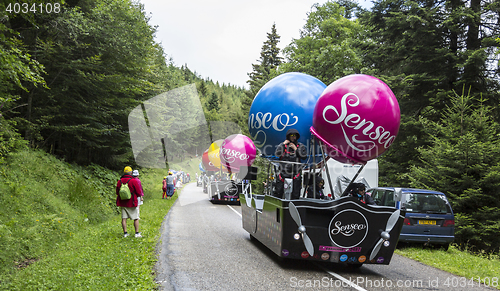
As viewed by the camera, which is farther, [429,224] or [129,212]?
[429,224]

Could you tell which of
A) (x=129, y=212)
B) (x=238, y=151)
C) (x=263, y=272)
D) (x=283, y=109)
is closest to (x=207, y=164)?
(x=238, y=151)

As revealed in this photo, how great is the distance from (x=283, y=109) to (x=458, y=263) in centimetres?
539

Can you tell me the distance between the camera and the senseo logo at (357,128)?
564cm

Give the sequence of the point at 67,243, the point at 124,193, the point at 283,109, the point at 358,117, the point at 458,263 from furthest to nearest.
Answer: the point at 124,193 → the point at 67,243 → the point at 458,263 → the point at 283,109 → the point at 358,117

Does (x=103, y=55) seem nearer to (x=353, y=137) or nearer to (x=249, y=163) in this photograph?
(x=249, y=163)

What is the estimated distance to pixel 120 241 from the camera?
8336mm

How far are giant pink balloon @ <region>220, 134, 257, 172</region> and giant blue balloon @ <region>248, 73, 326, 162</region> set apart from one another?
10.3 metres

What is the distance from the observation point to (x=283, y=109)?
7.18m

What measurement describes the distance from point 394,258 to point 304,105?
4.35 m

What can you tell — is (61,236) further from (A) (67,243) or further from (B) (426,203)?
(B) (426,203)

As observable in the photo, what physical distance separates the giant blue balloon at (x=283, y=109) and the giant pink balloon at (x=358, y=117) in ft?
3.28

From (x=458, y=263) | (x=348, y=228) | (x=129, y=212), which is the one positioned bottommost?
(x=458, y=263)

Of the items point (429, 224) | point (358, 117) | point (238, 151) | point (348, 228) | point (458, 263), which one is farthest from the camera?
point (238, 151)

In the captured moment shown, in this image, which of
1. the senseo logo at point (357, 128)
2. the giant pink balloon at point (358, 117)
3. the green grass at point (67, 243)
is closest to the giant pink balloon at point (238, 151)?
the green grass at point (67, 243)
